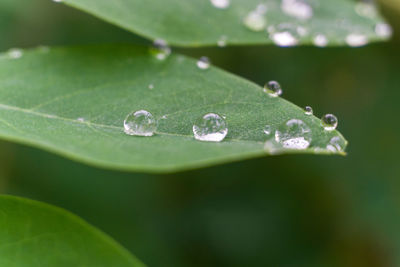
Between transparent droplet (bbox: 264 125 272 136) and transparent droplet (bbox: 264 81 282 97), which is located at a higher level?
transparent droplet (bbox: 264 81 282 97)

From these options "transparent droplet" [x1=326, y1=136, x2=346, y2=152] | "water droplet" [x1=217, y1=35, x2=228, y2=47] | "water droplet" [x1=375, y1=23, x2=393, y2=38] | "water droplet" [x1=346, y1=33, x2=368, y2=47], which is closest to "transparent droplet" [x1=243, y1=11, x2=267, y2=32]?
"water droplet" [x1=217, y1=35, x2=228, y2=47]

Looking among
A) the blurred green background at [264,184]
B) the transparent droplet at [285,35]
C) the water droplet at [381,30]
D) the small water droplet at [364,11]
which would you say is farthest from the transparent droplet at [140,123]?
the blurred green background at [264,184]

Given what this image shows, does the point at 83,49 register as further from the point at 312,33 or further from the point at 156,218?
the point at 156,218

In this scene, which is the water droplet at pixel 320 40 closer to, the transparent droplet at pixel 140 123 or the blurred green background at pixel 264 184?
the transparent droplet at pixel 140 123

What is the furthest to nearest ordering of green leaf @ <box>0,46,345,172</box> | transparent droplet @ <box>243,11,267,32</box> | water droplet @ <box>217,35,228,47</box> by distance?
transparent droplet @ <box>243,11,267,32</box>, water droplet @ <box>217,35,228,47</box>, green leaf @ <box>0,46,345,172</box>

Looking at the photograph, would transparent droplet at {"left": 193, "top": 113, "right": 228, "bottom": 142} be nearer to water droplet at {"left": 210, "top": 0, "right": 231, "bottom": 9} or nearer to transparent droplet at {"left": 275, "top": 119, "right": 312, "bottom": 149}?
transparent droplet at {"left": 275, "top": 119, "right": 312, "bottom": 149}

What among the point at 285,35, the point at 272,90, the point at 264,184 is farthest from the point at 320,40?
the point at 264,184
